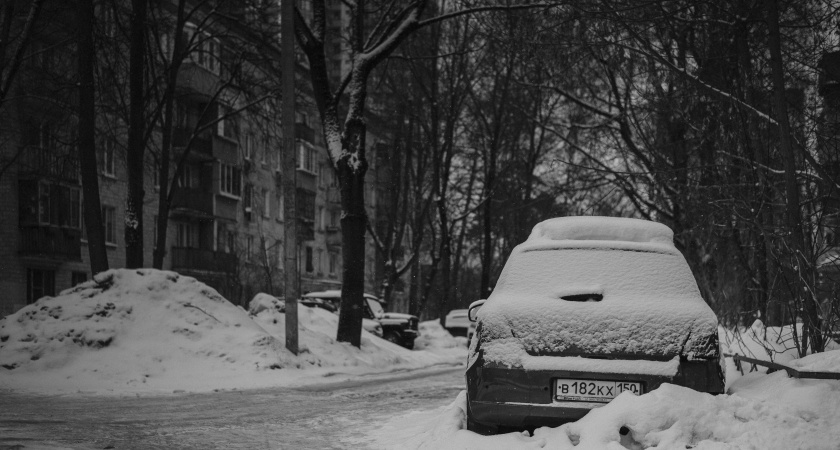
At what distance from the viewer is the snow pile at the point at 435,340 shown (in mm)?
35656

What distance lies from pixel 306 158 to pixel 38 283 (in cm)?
2597

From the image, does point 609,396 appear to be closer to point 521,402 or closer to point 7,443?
point 521,402

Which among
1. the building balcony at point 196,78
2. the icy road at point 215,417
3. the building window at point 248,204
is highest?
the building balcony at point 196,78

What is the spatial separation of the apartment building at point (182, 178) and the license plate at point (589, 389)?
15.7 metres

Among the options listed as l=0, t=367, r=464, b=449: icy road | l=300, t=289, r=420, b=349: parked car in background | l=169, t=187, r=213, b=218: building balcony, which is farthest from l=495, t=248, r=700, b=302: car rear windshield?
l=169, t=187, r=213, b=218: building balcony

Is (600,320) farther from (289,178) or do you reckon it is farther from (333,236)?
(333,236)

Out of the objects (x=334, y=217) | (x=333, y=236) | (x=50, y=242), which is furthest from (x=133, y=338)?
(x=334, y=217)

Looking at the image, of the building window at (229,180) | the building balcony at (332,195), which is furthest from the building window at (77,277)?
the building balcony at (332,195)

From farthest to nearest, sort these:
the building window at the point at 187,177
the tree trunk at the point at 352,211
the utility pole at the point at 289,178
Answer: the building window at the point at 187,177 → the tree trunk at the point at 352,211 → the utility pole at the point at 289,178

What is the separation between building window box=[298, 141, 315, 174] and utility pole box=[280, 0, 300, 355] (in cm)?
4073

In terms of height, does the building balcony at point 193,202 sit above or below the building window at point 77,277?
above

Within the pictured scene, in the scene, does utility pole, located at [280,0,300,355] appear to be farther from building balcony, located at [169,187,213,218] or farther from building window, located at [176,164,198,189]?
building window, located at [176,164,198,189]

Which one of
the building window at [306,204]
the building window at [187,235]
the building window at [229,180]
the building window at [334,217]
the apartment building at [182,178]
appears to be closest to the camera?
the apartment building at [182,178]

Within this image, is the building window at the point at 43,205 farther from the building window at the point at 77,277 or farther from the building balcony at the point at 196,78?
the building balcony at the point at 196,78
